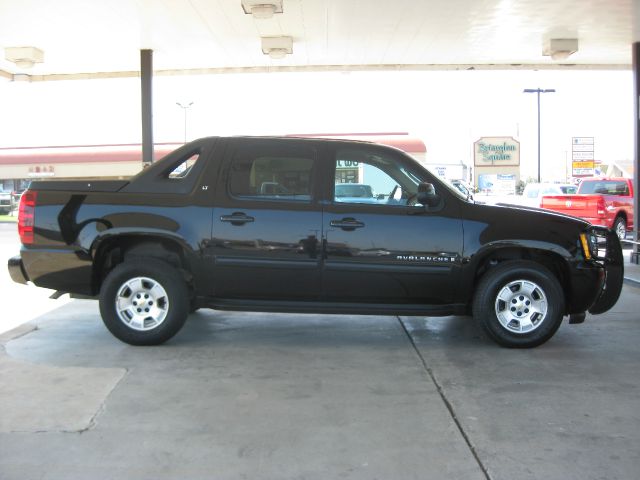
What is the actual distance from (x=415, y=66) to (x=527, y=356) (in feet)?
34.2

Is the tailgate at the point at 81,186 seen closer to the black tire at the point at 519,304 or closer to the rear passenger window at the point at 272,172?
the rear passenger window at the point at 272,172

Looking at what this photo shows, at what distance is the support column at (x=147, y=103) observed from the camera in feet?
43.2

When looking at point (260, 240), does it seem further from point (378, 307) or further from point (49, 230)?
point (49, 230)

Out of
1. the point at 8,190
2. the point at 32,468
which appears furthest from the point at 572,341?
the point at 8,190

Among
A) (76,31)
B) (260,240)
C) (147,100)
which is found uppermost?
(76,31)

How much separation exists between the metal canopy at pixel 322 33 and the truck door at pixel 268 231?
505 centimetres

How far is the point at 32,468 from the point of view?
352 cm

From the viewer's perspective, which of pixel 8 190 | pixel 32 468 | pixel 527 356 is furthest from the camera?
pixel 8 190

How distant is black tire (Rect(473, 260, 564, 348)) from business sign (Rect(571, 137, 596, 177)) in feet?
116

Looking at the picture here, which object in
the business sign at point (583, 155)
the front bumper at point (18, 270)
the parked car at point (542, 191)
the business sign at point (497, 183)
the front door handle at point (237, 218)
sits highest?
the business sign at point (583, 155)

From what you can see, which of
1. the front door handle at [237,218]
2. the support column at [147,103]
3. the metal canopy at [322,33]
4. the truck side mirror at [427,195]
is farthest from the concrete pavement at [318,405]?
the support column at [147,103]

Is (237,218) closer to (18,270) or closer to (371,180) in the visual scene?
(371,180)

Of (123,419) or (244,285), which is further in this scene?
(244,285)

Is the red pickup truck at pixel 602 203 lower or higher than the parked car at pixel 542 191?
lower
